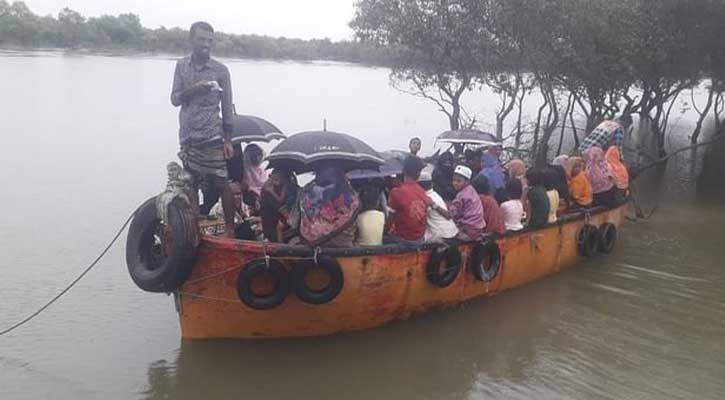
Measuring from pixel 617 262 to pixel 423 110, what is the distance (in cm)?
2919

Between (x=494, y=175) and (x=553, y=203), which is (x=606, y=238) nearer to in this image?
(x=553, y=203)

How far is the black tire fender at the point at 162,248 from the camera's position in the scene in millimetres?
5855

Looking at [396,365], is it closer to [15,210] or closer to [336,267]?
[336,267]

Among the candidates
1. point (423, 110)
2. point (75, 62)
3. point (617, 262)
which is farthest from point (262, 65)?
point (617, 262)

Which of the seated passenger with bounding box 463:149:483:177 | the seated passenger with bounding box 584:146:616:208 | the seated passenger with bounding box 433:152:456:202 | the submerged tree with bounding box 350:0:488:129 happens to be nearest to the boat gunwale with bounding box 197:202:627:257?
the seated passenger with bounding box 433:152:456:202

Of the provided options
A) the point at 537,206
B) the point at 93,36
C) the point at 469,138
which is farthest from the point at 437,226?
the point at 93,36

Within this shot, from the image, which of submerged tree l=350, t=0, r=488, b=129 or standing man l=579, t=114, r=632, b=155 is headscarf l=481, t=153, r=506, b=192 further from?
submerged tree l=350, t=0, r=488, b=129

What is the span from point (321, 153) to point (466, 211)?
1.96m

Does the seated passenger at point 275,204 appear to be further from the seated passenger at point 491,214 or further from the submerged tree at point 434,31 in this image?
the submerged tree at point 434,31

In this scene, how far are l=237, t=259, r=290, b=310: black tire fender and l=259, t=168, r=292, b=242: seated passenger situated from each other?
0.57 m

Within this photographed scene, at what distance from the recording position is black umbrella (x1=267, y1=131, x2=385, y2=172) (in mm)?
6215

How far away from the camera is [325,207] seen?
6262 mm

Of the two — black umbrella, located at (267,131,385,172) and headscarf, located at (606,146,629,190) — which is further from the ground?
A: black umbrella, located at (267,131,385,172)

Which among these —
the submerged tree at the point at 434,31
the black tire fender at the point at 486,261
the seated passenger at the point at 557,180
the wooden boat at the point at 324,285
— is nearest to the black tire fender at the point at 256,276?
the wooden boat at the point at 324,285
